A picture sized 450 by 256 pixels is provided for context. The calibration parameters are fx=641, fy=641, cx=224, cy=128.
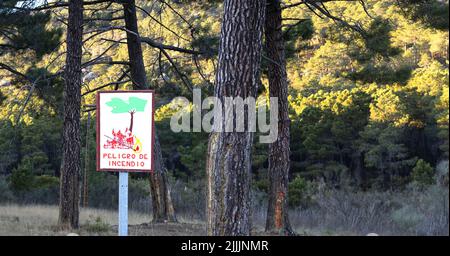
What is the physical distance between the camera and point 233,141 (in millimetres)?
7184

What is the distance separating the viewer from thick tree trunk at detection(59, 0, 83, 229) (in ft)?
41.5

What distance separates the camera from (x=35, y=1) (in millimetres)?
15688

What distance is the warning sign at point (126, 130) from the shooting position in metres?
6.12

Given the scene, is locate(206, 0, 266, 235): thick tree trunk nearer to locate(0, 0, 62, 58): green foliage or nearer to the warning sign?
the warning sign

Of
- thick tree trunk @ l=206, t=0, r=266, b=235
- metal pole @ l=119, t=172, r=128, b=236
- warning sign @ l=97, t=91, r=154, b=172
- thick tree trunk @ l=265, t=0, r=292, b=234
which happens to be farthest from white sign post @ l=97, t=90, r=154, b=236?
thick tree trunk @ l=265, t=0, r=292, b=234

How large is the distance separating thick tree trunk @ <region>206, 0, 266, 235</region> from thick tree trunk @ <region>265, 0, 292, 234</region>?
5398 mm

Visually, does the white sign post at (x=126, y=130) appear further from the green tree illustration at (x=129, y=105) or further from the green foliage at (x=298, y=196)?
the green foliage at (x=298, y=196)

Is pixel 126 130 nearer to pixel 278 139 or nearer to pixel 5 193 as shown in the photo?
pixel 278 139

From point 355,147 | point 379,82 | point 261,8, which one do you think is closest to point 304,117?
point 355,147

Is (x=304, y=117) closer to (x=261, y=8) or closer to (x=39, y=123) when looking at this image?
(x=39, y=123)

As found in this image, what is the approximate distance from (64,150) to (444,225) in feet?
26.7

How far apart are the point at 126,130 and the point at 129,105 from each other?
0.79 ft

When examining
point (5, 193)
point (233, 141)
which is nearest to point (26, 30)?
point (233, 141)

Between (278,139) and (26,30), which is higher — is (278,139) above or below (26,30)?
below
